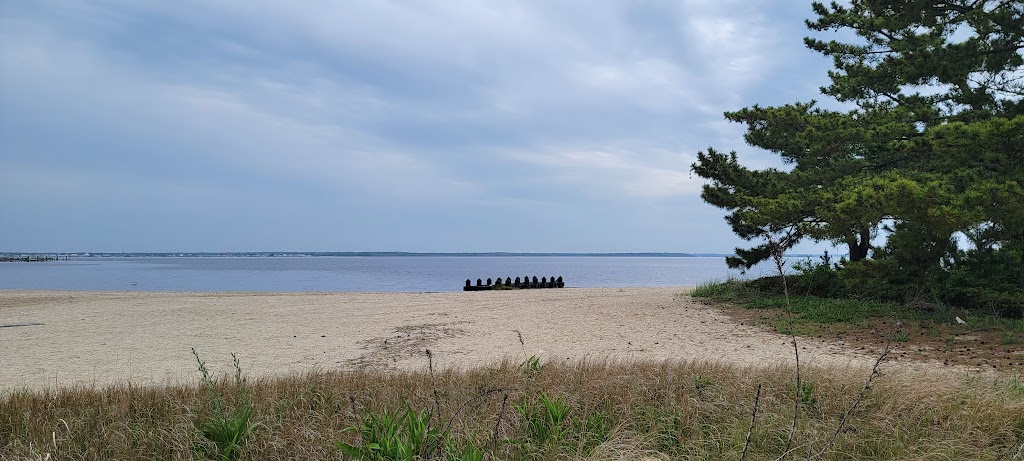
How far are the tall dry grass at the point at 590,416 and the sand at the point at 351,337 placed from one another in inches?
74.6

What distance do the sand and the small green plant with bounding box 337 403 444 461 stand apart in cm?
407

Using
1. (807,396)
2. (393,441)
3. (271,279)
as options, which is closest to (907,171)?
(807,396)

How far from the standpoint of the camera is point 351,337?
12.6m

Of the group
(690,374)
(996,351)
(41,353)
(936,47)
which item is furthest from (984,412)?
(41,353)

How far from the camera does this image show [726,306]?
1667 centimetres

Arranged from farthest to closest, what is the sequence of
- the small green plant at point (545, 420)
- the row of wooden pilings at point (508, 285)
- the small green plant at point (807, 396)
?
the row of wooden pilings at point (508, 285)
the small green plant at point (807, 396)
the small green plant at point (545, 420)

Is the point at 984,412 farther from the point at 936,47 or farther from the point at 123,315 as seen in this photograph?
the point at 123,315

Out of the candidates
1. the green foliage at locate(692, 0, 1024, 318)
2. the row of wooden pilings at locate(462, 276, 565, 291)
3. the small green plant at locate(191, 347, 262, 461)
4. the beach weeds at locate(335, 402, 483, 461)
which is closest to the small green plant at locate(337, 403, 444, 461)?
the beach weeds at locate(335, 402, 483, 461)

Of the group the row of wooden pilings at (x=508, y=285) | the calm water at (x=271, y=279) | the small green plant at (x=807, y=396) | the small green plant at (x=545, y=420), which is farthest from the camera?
the calm water at (x=271, y=279)

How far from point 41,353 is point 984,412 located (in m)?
13.7

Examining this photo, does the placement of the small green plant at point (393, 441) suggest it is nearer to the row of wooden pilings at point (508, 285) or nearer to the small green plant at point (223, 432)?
the small green plant at point (223, 432)

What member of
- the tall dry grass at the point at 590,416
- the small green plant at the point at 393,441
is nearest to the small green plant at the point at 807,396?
the tall dry grass at the point at 590,416

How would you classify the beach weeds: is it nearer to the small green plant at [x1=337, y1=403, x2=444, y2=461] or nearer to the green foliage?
the small green plant at [x1=337, y1=403, x2=444, y2=461]

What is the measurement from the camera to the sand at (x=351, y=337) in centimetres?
924
